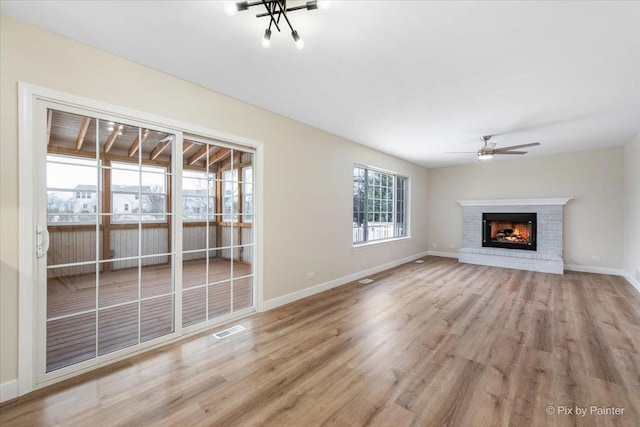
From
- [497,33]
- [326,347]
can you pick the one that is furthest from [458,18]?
[326,347]

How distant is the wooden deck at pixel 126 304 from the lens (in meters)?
2.25

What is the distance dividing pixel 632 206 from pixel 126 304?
795 centimetres

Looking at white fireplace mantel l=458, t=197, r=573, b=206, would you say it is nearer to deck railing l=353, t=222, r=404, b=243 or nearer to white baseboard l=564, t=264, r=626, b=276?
white baseboard l=564, t=264, r=626, b=276

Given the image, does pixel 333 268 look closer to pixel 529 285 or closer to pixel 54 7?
pixel 529 285

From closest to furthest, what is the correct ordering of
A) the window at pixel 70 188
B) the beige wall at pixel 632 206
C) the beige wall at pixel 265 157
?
the beige wall at pixel 265 157, the window at pixel 70 188, the beige wall at pixel 632 206

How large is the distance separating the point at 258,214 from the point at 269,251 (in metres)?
0.54

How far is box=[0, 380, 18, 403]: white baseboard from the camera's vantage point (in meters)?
1.87

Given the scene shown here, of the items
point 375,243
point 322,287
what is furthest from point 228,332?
point 375,243

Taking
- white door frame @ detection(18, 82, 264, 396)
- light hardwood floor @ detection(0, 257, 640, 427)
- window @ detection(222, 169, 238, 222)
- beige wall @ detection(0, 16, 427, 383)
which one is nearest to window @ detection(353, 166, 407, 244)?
beige wall @ detection(0, 16, 427, 383)

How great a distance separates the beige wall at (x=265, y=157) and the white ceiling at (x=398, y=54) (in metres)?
0.16

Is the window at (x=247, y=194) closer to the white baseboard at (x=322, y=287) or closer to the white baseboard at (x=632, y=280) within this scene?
the white baseboard at (x=322, y=287)

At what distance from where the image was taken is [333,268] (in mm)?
4707

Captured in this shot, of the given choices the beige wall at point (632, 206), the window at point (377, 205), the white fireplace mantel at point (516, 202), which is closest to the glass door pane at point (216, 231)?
the window at point (377, 205)

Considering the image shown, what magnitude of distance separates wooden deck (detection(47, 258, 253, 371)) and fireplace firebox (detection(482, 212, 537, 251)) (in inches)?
252
